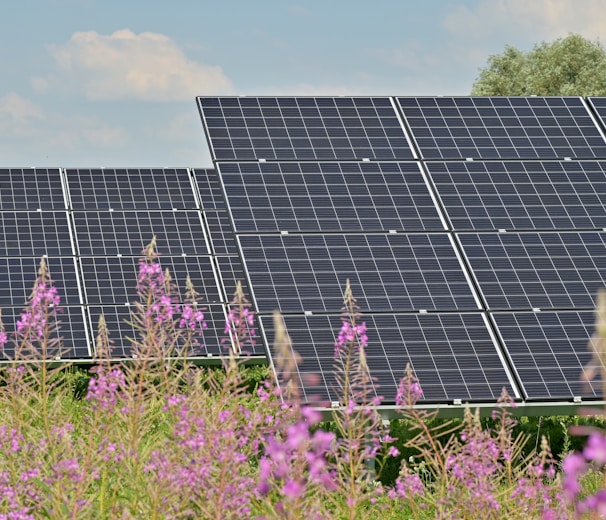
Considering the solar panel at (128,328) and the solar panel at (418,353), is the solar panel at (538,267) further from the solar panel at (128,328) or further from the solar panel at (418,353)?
the solar panel at (128,328)

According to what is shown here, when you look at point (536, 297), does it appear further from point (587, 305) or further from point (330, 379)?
point (330, 379)

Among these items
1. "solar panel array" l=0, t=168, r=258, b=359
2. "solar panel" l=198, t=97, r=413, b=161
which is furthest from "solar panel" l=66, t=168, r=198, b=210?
"solar panel" l=198, t=97, r=413, b=161

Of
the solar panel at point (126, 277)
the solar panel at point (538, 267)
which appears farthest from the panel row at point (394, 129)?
the solar panel at point (126, 277)

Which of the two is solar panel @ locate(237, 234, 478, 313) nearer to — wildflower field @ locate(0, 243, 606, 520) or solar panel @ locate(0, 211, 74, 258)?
wildflower field @ locate(0, 243, 606, 520)

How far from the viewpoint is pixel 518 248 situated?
14.5 metres

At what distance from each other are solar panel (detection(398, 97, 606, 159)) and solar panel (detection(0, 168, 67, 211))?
10.6 m

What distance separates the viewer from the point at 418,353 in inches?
489

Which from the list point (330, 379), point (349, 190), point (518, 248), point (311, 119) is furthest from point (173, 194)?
point (330, 379)

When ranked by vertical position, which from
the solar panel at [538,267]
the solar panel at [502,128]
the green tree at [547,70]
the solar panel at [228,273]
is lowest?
the solar panel at [538,267]

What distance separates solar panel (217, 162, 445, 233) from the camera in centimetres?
1448

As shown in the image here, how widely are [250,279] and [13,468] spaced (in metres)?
6.57

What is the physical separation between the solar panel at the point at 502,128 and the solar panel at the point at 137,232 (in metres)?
7.81

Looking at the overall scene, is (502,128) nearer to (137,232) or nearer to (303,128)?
(303,128)

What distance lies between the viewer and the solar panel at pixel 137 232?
23.4 m
